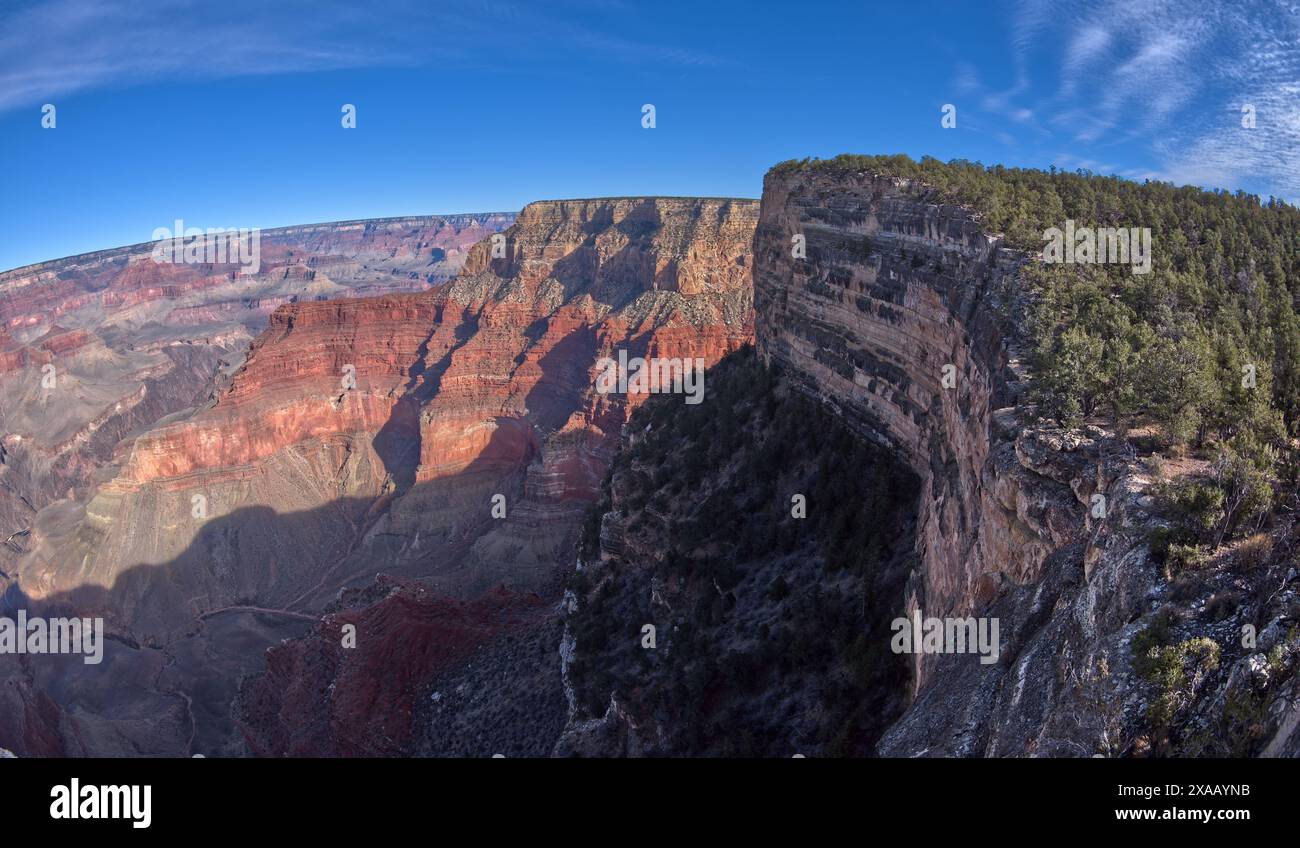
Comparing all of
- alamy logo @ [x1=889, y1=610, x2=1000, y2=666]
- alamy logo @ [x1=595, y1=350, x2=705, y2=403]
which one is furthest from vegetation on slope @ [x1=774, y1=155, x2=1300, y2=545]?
alamy logo @ [x1=595, y1=350, x2=705, y2=403]

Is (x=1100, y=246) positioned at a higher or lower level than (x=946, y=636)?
higher

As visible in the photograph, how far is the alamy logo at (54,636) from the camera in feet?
175

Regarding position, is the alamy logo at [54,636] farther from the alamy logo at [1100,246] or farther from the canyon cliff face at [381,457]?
the alamy logo at [1100,246]

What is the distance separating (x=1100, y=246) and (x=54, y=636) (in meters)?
71.8

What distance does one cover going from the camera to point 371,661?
109 ft

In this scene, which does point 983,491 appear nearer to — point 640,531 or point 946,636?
point 946,636

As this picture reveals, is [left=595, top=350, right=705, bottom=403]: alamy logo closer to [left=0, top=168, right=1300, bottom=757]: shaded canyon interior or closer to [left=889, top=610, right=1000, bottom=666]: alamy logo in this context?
[left=0, top=168, right=1300, bottom=757]: shaded canyon interior

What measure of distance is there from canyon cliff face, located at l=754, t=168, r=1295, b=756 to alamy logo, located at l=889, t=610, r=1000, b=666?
0.74ft

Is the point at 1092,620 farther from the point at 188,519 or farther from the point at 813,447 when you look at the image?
Result: the point at 188,519

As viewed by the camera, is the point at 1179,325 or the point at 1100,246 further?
the point at 1100,246

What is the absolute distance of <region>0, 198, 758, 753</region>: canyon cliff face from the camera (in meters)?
56.5

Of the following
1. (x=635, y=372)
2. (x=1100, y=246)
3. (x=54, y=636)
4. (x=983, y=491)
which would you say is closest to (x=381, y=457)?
(x=635, y=372)

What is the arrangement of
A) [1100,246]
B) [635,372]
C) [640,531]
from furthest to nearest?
[635,372]
[640,531]
[1100,246]

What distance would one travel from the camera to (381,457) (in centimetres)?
7912
